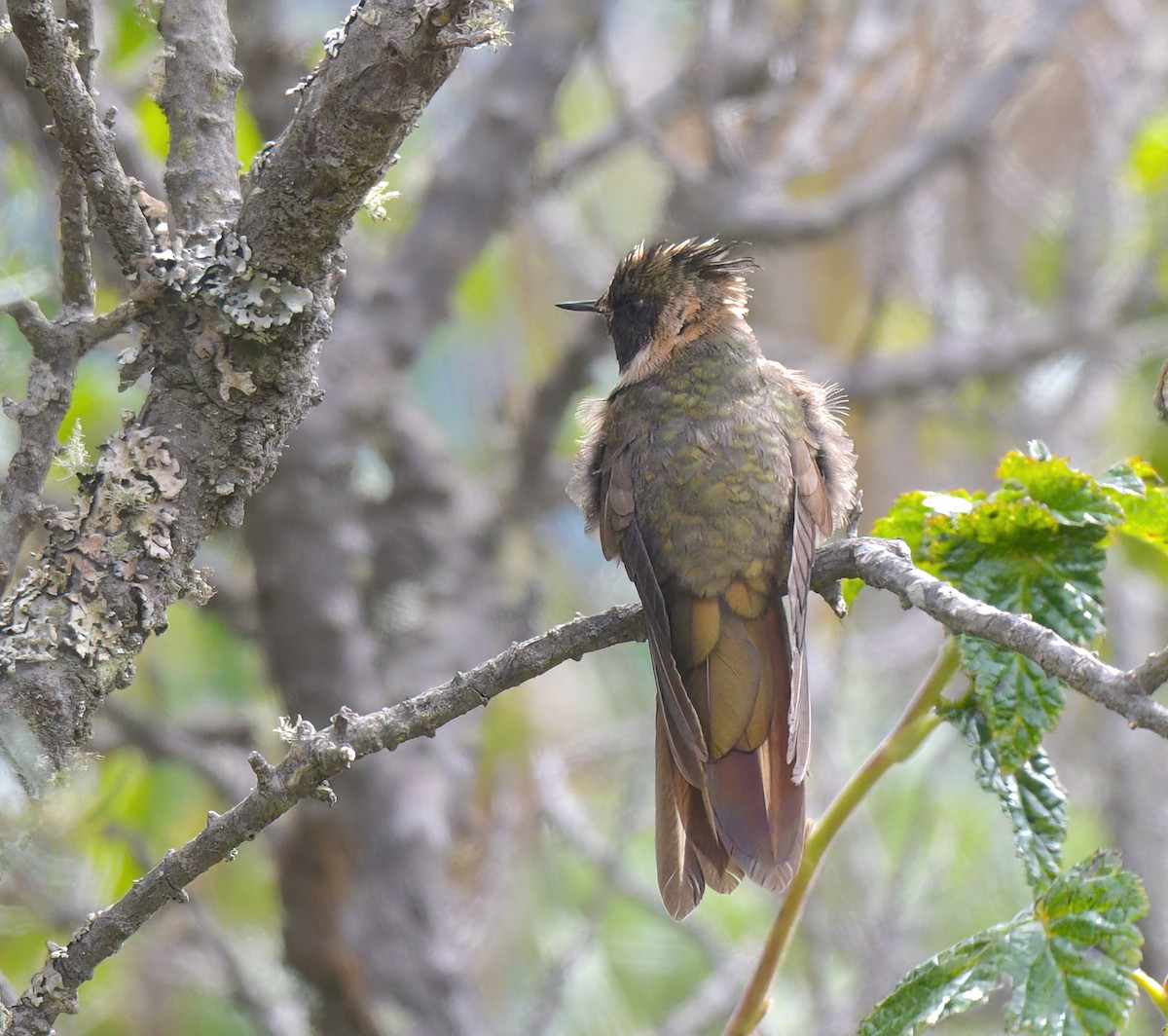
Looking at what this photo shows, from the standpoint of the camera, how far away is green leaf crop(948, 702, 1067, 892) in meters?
1.84

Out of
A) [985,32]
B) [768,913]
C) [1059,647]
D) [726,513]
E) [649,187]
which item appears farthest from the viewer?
[649,187]

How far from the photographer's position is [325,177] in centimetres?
158

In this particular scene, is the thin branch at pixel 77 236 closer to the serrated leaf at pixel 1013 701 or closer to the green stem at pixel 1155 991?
the serrated leaf at pixel 1013 701

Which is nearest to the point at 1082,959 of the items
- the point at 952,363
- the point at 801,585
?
the point at 801,585

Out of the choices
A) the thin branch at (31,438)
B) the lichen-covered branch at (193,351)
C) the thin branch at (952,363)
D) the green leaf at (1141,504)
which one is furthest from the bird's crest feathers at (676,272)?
the thin branch at (952,363)

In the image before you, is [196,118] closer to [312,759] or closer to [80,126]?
[80,126]

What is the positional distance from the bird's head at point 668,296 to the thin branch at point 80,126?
167cm

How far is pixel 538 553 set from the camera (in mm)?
6090

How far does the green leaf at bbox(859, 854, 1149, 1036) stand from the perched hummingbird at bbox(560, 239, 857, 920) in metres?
0.43

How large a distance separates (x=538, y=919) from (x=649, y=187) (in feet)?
17.3

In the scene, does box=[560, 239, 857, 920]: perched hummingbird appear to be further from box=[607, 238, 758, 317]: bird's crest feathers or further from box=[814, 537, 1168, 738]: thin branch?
box=[814, 537, 1168, 738]: thin branch

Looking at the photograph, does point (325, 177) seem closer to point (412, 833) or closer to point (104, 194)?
point (104, 194)

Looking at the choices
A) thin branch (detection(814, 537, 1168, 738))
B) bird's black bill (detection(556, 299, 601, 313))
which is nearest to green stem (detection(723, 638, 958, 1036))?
thin branch (detection(814, 537, 1168, 738))

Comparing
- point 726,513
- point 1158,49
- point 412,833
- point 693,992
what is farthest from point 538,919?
Result: point 1158,49
